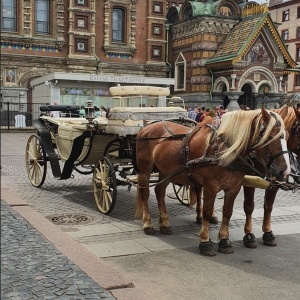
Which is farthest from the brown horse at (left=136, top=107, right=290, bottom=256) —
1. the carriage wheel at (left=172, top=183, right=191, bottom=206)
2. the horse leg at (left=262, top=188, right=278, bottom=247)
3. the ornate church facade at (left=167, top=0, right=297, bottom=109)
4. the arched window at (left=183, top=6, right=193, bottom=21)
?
the arched window at (left=183, top=6, right=193, bottom=21)

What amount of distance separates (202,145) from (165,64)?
28521 millimetres

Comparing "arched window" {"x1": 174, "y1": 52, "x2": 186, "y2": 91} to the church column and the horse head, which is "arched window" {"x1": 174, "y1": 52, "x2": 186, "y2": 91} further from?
the horse head

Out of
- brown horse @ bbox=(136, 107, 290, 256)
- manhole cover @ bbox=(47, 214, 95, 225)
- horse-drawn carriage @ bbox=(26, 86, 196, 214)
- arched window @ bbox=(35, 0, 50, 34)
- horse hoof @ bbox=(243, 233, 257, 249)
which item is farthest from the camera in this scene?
arched window @ bbox=(35, 0, 50, 34)

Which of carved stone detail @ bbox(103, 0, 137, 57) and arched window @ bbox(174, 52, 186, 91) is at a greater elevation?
carved stone detail @ bbox(103, 0, 137, 57)

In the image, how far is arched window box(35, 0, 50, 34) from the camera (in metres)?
30.2

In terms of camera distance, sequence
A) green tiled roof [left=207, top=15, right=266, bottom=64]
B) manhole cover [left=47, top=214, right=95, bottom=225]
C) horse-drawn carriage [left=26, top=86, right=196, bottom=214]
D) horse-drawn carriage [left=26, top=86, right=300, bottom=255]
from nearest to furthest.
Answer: horse-drawn carriage [left=26, top=86, right=300, bottom=255], manhole cover [left=47, top=214, right=95, bottom=225], horse-drawn carriage [left=26, top=86, right=196, bottom=214], green tiled roof [left=207, top=15, right=266, bottom=64]

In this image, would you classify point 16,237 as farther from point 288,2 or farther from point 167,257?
point 288,2

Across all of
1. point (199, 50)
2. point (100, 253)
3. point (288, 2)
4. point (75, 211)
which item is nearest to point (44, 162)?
point (75, 211)

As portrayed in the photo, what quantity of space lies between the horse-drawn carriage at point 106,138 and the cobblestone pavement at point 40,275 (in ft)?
7.53

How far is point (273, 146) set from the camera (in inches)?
214

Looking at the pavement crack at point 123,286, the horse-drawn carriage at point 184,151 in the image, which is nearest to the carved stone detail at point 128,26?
the horse-drawn carriage at point 184,151

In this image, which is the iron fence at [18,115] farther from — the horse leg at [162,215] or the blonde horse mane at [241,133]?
the blonde horse mane at [241,133]

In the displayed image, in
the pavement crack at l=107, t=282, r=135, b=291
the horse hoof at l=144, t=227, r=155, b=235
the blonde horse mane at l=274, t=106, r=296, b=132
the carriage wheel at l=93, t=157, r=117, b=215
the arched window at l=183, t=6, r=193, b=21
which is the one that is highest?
the arched window at l=183, t=6, r=193, b=21

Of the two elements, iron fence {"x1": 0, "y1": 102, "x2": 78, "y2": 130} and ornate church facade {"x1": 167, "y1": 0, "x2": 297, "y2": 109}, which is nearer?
iron fence {"x1": 0, "y1": 102, "x2": 78, "y2": 130}
